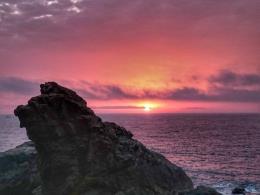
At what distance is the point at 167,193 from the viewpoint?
52.0m

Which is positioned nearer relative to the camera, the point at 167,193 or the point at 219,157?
the point at 167,193

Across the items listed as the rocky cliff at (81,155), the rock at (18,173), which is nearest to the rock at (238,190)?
the rocky cliff at (81,155)

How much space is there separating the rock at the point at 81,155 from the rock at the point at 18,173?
4804 millimetres

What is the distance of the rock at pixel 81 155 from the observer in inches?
1969

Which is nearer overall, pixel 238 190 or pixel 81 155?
pixel 81 155

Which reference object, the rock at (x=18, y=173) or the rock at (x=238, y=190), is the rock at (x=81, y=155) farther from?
the rock at (x=238, y=190)

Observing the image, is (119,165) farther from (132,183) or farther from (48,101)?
(48,101)

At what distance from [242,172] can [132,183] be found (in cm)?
4509

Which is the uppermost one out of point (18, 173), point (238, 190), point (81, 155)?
point (81, 155)

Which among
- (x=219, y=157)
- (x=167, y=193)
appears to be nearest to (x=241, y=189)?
(x=167, y=193)

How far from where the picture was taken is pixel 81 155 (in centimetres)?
5188

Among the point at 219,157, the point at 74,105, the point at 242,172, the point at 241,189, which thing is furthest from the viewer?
the point at 219,157

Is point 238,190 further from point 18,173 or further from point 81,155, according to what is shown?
point 18,173

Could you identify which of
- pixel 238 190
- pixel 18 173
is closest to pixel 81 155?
pixel 18 173
